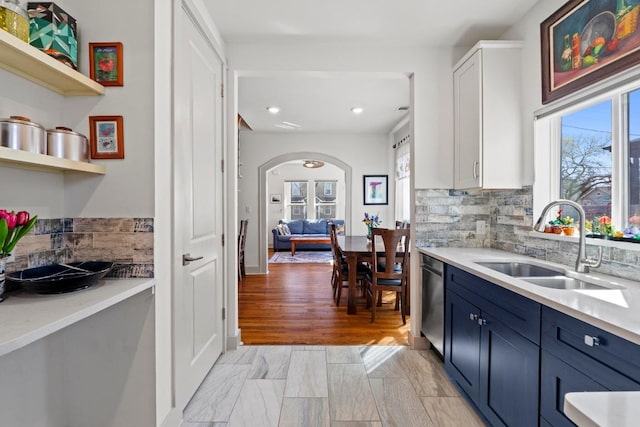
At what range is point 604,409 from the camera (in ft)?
1.67

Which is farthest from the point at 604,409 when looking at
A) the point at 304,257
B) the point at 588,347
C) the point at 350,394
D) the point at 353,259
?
the point at 304,257

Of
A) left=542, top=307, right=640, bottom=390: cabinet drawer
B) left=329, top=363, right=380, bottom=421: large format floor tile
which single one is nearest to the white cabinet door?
left=542, top=307, right=640, bottom=390: cabinet drawer

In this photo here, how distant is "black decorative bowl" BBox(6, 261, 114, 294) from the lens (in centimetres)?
114

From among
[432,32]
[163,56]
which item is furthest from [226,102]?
[432,32]

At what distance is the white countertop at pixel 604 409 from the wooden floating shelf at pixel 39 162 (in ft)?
5.12

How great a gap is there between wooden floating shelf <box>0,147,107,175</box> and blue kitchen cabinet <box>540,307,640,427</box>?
6.54 feet

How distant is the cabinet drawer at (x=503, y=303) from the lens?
139cm

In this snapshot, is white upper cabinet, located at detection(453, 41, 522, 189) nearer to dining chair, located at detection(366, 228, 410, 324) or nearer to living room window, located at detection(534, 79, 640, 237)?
living room window, located at detection(534, 79, 640, 237)

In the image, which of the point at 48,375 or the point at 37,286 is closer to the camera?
the point at 37,286

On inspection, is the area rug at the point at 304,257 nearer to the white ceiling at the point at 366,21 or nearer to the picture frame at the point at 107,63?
the white ceiling at the point at 366,21

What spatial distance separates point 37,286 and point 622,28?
2.85 m

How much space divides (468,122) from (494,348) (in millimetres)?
1675

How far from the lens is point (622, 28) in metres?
1.63

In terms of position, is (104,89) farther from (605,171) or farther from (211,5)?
(605,171)
